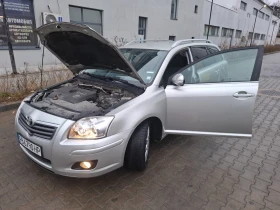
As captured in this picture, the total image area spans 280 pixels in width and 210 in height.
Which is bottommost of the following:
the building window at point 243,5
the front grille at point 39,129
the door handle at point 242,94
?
the front grille at point 39,129

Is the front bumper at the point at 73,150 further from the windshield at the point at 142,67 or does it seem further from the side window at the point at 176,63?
the side window at the point at 176,63

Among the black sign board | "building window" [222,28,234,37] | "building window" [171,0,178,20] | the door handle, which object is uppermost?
"building window" [171,0,178,20]

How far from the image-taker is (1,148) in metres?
2.97

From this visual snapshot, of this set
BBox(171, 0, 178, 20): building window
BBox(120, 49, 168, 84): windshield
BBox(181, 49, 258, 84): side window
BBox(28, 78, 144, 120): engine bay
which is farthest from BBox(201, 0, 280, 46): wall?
BBox(28, 78, 144, 120): engine bay

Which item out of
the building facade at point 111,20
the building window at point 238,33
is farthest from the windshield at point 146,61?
the building window at point 238,33

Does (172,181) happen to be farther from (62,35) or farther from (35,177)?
(62,35)

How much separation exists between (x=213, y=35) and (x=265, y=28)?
23905mm

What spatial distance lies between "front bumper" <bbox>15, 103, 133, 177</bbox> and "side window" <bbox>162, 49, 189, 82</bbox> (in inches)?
47.7

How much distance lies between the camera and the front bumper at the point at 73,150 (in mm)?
1915

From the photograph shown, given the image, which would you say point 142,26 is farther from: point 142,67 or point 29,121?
point 29,121

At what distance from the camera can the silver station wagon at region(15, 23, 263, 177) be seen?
1981 mm

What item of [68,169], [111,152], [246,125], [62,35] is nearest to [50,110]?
[68,169]

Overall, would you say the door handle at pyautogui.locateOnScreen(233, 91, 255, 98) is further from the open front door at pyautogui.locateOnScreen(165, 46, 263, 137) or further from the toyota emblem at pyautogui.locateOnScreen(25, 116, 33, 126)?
the toyota emblem at pyautogui.locateOnScreen(25, 116, 33, 126)

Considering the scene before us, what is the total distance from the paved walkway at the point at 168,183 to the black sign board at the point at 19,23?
678 cm
